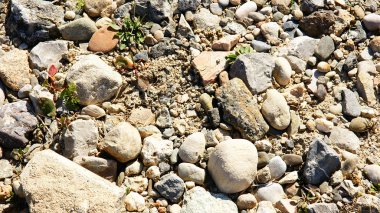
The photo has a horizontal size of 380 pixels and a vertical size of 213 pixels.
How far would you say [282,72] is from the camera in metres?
4.90

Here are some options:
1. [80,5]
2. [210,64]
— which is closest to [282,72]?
[210,64]

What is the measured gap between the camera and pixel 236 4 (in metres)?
5.48

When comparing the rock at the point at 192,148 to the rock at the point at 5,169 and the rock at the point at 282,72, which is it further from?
the rock at the point at 5,169

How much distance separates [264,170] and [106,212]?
4.91 feet

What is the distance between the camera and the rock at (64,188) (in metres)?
3.86

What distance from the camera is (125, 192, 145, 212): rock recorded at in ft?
13.8

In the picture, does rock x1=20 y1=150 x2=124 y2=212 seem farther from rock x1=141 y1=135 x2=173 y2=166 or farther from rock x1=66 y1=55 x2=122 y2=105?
rock x1=66 y1=55 x2=122 y2=105

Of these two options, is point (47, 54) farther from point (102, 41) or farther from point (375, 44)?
point (375, 44)

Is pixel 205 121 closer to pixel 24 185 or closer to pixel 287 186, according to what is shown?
pixel 287 186

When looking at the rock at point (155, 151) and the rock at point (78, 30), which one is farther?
the rock at point (78, 30)

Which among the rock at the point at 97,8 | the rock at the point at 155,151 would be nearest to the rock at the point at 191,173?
the rock at the point at 155,151

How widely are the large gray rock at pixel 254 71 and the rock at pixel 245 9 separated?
67 centimetres

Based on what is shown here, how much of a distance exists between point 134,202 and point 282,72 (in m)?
2.04

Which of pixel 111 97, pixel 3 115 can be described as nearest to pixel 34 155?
pixel 3 115
